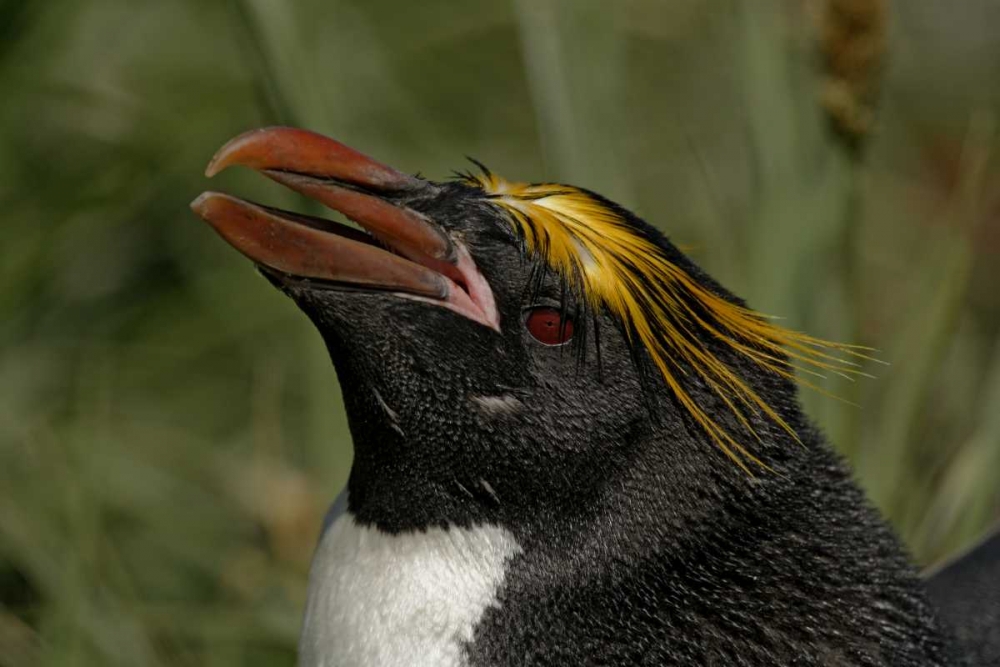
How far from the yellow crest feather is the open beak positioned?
12 centimetres

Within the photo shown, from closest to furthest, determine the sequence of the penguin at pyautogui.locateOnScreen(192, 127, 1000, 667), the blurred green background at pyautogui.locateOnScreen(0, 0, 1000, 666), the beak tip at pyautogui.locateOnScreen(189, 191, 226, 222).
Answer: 1. the beak tip at pyautogui.locateOnScreen(189, 191, 226, 222)
2. the penguin at pyautogui.locateOnScreen(192, 127, 1000, 667)
3. the blurred green background at pyautogui.locateOnScreen(0, 0, 1000, 666)

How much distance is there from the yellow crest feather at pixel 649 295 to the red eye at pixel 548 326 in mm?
47

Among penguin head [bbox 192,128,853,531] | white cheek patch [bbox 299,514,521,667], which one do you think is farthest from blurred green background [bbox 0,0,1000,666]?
penguin head [bbox 192,128,853,531]

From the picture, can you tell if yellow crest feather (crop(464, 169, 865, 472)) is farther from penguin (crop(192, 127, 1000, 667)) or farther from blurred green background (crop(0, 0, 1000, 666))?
blurred green background (crop(0, 0, 1000, 666))

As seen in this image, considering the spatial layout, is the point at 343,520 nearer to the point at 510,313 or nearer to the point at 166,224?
the point at 510,313

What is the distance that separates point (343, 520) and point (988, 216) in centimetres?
370

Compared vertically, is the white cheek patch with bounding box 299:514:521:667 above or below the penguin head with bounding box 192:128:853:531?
below

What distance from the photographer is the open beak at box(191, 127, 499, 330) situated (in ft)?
6.45

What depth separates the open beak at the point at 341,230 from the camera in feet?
6.45

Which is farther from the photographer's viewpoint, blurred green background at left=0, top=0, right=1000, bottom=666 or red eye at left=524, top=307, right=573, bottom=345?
blurred green background at left=0, top=0, right=1000, bottom=666

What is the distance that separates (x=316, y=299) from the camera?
6.64ft

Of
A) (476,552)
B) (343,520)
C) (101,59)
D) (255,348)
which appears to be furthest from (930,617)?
(101,59)

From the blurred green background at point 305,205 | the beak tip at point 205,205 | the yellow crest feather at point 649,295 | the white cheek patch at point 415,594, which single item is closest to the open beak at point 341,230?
the beak tip at point 205,205

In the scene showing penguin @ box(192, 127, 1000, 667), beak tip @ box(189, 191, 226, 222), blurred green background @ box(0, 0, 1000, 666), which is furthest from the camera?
blurred green background @ box(0, 0, 1000, 666)
